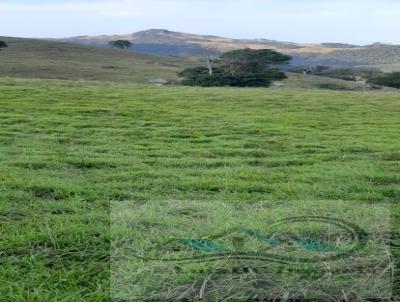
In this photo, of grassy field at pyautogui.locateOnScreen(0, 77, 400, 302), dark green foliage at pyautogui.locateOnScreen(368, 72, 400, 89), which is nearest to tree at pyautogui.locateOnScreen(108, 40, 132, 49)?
dark green foliage at pyautogui.locateOnScreen(368, 72, 400, 89)

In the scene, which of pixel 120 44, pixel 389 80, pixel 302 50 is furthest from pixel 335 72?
pixel 302 50

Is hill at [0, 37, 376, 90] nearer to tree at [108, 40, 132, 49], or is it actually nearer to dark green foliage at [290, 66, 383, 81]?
dark green foliage at [290, 66, 383, 81]

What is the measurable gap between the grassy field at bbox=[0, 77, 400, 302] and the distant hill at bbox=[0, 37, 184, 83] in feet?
145

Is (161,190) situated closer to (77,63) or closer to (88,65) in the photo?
(88,65)

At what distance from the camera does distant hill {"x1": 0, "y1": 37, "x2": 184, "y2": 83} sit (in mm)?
58841

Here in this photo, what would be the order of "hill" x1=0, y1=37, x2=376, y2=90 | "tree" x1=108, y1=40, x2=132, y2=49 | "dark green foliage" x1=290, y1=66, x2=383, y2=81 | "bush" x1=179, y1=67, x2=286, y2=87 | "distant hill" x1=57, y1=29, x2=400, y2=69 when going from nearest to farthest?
"bush" x1=179, y1=67, x2=286, y2=87
"hill" x1=0, y1=37, x2=376, y2=90
"dark green foliage" x1=290, y1=66, x2=383, y2=81
"tree" x1=108, y1=40, x2=132, y2=49
"distant hill" x1=57, y1=29, x2=400, y2=69

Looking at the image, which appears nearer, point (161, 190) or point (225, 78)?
point (161, 190)

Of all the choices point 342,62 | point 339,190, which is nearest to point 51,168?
point 339,190

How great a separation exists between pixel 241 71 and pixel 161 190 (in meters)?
48.4

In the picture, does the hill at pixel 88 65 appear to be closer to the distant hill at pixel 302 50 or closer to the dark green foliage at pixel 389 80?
the dark green foliage at pixel 389 80

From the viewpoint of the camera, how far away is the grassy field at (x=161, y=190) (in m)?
3.46

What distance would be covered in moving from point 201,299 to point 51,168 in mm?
4462

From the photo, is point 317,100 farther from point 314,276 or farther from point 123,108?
point 314,276

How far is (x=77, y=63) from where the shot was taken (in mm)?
75688
